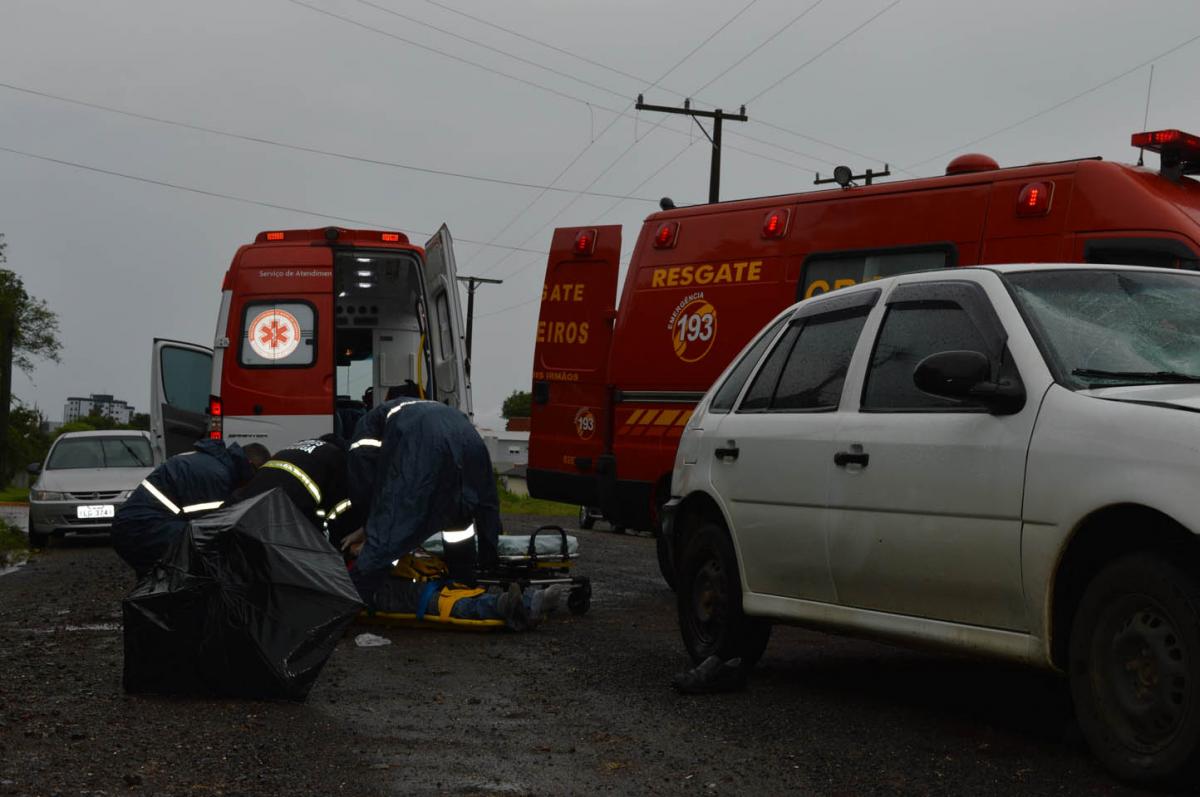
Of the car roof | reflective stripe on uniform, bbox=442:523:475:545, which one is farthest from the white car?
the car roof

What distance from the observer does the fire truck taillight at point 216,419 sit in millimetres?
13492

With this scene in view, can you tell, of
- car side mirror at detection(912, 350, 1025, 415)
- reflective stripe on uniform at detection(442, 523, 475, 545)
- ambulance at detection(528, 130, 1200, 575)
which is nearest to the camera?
car side mirror at detection(912, 350, 1025, 415)

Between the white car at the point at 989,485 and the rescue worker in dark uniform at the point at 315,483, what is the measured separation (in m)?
2.63

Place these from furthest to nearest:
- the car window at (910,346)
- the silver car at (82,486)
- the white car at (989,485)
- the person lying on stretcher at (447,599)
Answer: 1. the silver car at (82,486)
2. the person lying on stretcher at (447,599)
3. the car window at (910,346)
4. the white car at (989,485)

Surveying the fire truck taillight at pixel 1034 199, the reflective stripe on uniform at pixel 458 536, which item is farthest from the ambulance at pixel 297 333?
the fire truck taillight at pixel 1034 199

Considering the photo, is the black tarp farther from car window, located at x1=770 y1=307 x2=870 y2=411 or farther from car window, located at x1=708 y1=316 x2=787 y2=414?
car window, located at x1=770 y1=307 x2=870 y2=411

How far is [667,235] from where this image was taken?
1156cm

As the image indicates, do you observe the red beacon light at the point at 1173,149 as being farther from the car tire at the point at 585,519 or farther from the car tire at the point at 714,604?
the car tire at the point at 585,519

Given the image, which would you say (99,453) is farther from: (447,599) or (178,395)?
(447,599)

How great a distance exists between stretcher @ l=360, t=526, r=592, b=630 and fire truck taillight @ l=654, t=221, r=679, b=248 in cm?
243

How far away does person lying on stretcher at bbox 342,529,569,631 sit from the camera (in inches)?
364

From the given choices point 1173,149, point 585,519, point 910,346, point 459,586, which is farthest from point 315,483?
point 585,519

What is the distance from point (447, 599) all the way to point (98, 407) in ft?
550

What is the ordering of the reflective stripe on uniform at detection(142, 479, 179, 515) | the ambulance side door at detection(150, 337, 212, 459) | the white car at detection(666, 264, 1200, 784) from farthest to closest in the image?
the ambulance side door at detection(150, 337, 212, 459) < the reflective stripe on uniform at detection(142, 479, 179, 515) < the white car at detection(666, 264, 1200, 784)
